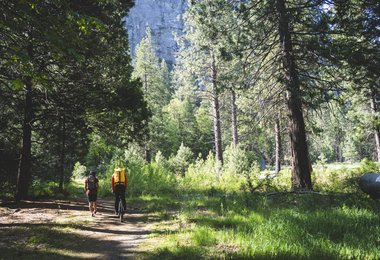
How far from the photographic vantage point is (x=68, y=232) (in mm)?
8867

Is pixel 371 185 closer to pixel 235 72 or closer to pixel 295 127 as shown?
pixel 295 127

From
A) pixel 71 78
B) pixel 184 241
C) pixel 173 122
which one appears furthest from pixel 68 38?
pixel 173 122

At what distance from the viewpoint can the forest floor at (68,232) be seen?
695 centimetres

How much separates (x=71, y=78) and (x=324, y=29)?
9533mm

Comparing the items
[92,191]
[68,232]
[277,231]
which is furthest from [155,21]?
[277,231]

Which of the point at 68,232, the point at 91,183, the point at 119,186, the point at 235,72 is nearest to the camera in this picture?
the point at 68,232

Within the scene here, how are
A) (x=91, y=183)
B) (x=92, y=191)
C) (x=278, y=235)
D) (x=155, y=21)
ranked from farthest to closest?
(x=155, y=21) → (x=91, y=183) → (x=92, y=191) → (x=278, y=235)

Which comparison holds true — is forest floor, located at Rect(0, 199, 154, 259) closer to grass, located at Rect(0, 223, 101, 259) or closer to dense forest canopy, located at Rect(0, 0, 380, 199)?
grass, located at Rect(0, 223, 101, 259)

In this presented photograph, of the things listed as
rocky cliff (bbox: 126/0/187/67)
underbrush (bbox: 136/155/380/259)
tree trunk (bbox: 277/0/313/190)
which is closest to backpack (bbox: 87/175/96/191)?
underbrush (bbox: 136/155/380/259)

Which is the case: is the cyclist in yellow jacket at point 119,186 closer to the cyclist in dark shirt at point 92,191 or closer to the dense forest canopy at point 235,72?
the cyclist in dark shirt at point 92,191

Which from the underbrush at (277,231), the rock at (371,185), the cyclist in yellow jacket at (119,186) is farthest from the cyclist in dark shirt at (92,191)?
the rock at (371,185)

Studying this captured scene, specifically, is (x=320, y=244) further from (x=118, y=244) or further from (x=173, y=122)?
(x=173, y=122)

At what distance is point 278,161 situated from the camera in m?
27.3

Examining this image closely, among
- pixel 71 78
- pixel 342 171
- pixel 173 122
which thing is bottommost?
pixel 342 171
